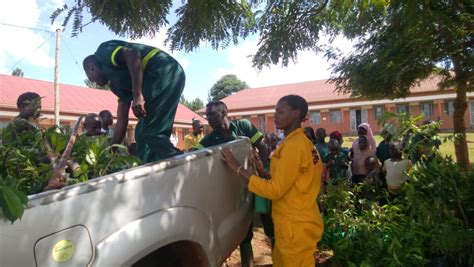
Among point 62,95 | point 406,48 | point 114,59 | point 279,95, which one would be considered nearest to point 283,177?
point 114,59

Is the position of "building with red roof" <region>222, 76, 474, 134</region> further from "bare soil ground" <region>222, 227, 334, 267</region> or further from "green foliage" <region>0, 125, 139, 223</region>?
"green foliage" <region>0, 125, 139, 223</region>

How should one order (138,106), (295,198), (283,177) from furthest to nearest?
(138,106), (295,198), (283,177)

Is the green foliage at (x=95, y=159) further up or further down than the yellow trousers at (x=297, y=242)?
further up

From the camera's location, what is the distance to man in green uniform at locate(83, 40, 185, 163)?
9.59 feet

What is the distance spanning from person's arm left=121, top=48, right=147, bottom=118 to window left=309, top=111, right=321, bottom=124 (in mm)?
32476

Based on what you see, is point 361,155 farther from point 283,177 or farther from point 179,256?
point 179,256

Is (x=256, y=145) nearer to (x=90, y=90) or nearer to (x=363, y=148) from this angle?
(x=363, y=148)

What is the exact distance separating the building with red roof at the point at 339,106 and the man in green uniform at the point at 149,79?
28.0m

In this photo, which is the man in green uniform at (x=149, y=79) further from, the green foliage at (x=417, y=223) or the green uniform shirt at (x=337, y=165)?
the green uniform shirt at (x=337, y=165)

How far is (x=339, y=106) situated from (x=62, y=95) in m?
21.1

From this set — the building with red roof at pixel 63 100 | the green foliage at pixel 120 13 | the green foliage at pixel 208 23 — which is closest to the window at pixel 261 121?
the building with red roof at pixel 63 100

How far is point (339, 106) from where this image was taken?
33.3 m

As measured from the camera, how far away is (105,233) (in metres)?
1.60

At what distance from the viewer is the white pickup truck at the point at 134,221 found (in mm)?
1398
